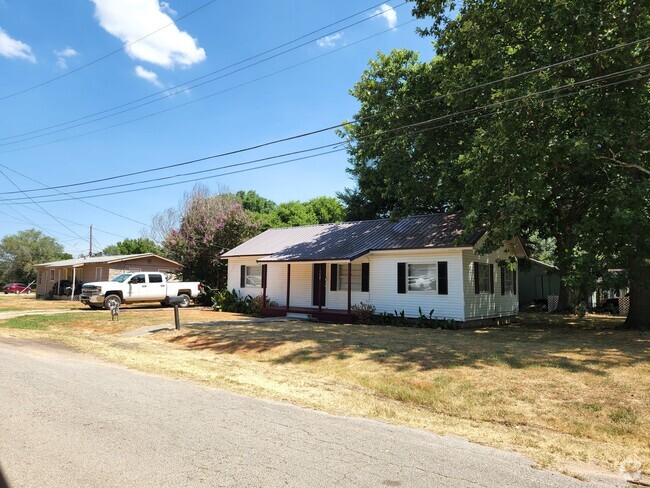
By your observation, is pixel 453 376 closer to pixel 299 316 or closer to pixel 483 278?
pixel 483 278

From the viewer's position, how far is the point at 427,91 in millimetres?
18781

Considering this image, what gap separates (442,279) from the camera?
17688 mm

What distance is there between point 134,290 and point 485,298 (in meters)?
18.5

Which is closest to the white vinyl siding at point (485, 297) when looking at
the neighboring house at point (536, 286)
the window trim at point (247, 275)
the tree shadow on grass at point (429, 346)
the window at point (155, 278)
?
the tree shadow on grass at point (429, 346)

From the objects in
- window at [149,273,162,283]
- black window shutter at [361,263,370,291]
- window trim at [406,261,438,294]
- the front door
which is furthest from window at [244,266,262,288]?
window trim at [406,261,438,294]

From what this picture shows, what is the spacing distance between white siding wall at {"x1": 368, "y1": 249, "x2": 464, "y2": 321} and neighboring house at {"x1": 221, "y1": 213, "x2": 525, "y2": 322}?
4 cm

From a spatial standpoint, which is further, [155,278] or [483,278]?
[155,278]

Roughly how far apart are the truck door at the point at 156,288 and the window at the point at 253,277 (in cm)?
→ 523

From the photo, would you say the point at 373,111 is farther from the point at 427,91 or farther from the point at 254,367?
the point at 254,367

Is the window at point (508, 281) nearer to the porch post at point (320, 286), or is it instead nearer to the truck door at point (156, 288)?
the porch post at point (320, 286)

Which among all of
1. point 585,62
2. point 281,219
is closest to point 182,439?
point 585,62

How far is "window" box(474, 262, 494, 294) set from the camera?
1836cm

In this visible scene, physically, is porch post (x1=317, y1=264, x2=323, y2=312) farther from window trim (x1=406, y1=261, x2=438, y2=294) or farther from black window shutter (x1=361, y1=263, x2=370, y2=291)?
window trim (x1=406, y1=261, x2=438, y2=294)

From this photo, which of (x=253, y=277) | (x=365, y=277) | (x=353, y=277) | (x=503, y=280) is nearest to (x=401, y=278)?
(x=365, y=277)
